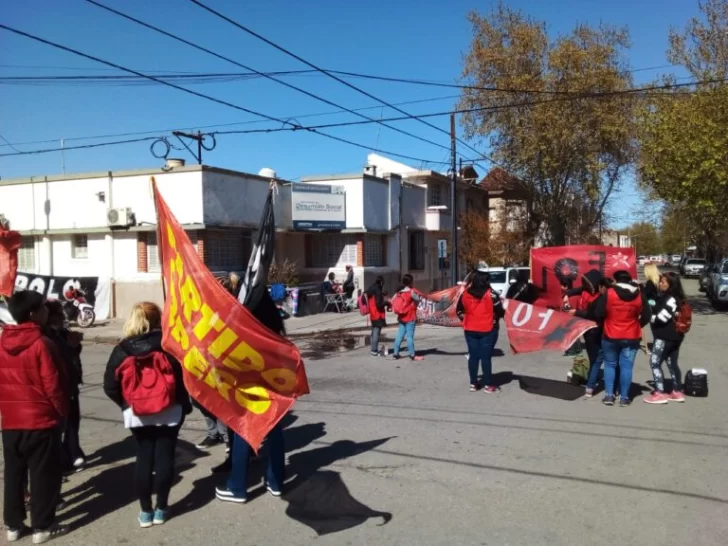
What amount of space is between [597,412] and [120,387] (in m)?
5.54

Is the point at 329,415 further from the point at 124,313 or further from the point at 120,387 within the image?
the point at 124,313

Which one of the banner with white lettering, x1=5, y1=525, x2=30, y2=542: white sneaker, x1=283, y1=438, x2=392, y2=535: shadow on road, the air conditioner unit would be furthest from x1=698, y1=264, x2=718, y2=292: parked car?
x1=5, y1=525, x2=30, y2=542: white sneaker

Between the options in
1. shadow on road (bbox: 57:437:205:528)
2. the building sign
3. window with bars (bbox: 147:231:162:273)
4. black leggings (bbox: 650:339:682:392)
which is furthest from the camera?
the building sign

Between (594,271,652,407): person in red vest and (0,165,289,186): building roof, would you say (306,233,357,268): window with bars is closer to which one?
(0,165,289,186): building roof

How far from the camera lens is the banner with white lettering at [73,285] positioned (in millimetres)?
19469

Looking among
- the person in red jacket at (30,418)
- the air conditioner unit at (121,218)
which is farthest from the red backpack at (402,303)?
the air conditioner unit at (121,218)

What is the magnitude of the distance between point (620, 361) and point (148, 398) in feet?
19.2

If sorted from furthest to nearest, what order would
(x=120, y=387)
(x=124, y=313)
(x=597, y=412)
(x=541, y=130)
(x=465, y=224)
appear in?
1. (x=465, y=224)
2. (x=541, y=130)
3. (x=124, y=313)
4. (x=597, y=412)
5. (x=120, y=387)

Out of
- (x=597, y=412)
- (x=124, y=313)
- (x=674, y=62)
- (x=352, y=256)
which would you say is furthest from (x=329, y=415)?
(x=674, y=62)

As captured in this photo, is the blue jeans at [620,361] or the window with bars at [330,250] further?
the window with bars at [330,250]

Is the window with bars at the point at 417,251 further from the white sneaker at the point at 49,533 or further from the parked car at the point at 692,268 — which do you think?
the parked car at the point at 692,268

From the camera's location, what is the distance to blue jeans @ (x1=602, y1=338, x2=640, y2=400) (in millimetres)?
7710

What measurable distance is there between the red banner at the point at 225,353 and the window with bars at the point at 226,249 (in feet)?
50.9

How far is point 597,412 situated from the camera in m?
7.53
